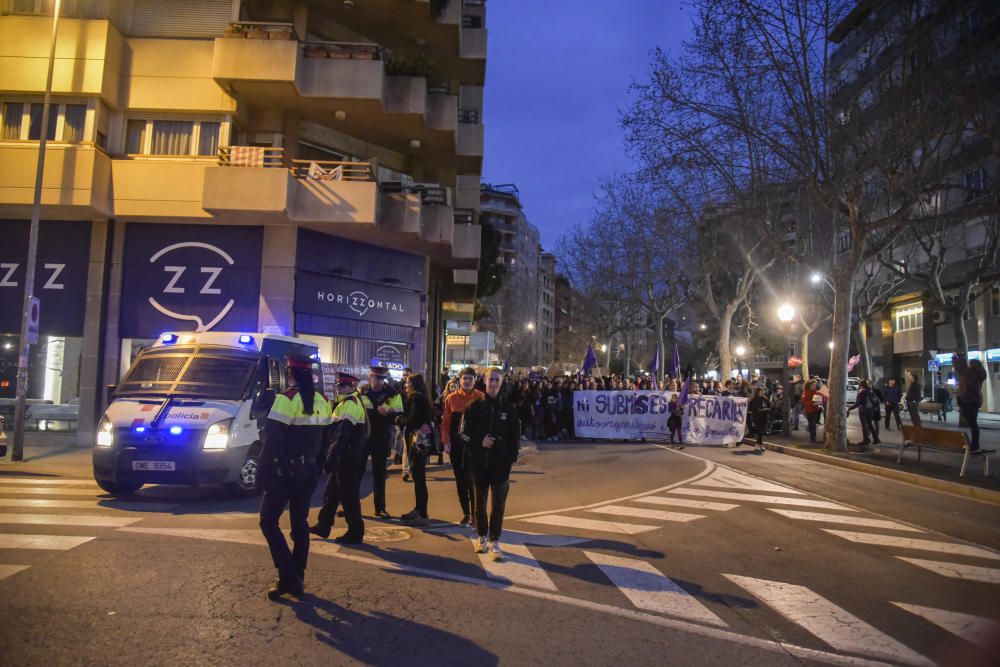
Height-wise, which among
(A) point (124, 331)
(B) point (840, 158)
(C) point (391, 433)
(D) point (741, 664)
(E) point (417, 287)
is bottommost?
(D) point (741, 664)

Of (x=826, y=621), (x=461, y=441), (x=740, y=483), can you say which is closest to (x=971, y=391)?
(x=740, y=483)

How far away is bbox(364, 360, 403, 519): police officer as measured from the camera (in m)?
8.59

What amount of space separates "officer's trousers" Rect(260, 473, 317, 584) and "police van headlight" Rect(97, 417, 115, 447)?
466 cm

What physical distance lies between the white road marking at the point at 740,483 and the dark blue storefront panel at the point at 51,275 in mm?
16413

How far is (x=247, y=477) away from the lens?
957 centimetres

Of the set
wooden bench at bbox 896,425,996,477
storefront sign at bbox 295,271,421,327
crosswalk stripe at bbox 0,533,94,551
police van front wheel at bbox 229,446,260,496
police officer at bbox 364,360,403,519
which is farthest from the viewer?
storefront sign at bbox 295,271,421,327

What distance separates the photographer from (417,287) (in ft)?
74.3

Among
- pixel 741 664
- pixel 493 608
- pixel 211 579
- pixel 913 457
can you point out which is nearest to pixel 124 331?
pixel 211 579

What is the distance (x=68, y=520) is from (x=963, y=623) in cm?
876

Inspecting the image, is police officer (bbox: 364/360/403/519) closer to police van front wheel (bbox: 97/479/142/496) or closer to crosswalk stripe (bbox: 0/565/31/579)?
police van front wheel (bbox: 97/479/142/496)

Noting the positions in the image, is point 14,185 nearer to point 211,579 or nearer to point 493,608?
point 211,579

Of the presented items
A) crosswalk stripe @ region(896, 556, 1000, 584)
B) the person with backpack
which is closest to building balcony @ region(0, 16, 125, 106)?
crosswalk stripe @ region(896, 556, 1000, 584)

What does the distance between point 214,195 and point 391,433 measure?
37.6 ft

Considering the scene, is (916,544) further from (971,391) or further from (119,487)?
(119,487)
